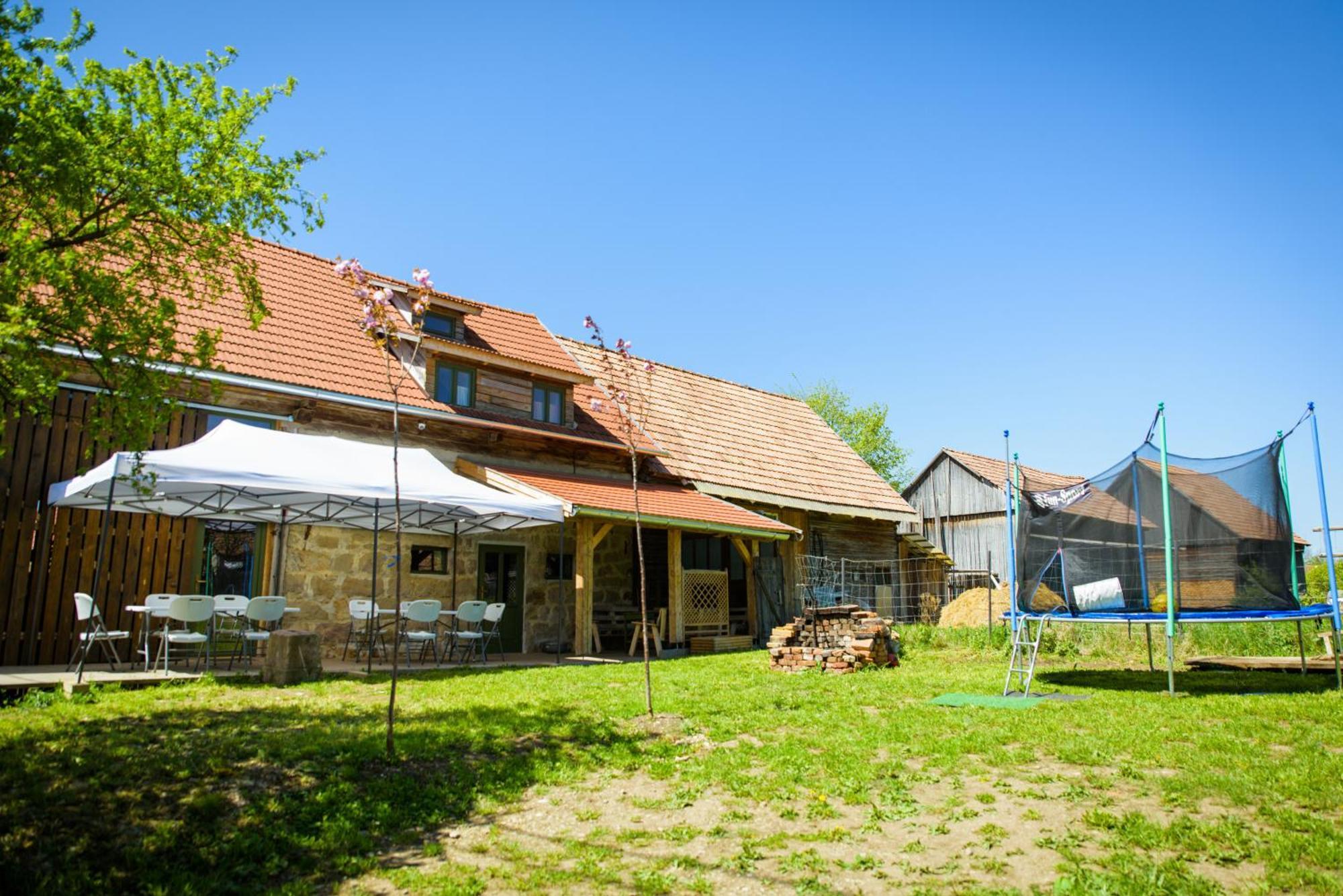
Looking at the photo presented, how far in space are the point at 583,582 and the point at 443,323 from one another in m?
5.61

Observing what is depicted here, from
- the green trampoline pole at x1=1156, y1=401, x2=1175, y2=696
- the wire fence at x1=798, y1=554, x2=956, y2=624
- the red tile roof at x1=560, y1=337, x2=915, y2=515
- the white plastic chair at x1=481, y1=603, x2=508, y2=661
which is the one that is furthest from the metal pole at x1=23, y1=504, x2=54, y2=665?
the green trampoline pole at x1=1156, y1=401, x2=1175, y2=696

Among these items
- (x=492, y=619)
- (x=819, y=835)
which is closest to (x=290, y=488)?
(x=492, y=619)

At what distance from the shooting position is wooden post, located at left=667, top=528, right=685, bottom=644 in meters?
14.5

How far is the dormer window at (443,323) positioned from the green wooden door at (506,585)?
3.89 m

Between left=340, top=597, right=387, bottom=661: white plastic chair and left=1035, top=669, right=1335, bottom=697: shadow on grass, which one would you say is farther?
left=340, top=597, right=387, bottom=661: white plastic chair

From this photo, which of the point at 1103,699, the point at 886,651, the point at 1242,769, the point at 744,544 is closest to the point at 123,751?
the point at 1242,769

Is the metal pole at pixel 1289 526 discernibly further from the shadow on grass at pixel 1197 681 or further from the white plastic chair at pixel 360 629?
the white plastic chair at pixel 360 629

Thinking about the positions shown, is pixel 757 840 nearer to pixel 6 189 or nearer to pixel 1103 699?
pixel 1103 699

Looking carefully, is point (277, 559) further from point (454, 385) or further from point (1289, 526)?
point (1289, 526)

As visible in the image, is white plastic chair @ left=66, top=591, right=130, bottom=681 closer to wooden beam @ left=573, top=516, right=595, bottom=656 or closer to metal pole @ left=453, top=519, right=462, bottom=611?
metal pole @ left=453, top=519, right=462, bottom=611

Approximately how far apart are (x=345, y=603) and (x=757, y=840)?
386 inches

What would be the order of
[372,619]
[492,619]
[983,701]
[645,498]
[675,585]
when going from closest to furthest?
1. [983,701]
2. [372,619]
3. [492,619]
4. [675,585]
5. [645,498]

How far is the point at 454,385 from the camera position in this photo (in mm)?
14617

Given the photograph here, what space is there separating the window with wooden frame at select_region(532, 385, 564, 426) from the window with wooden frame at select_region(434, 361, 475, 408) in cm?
125
